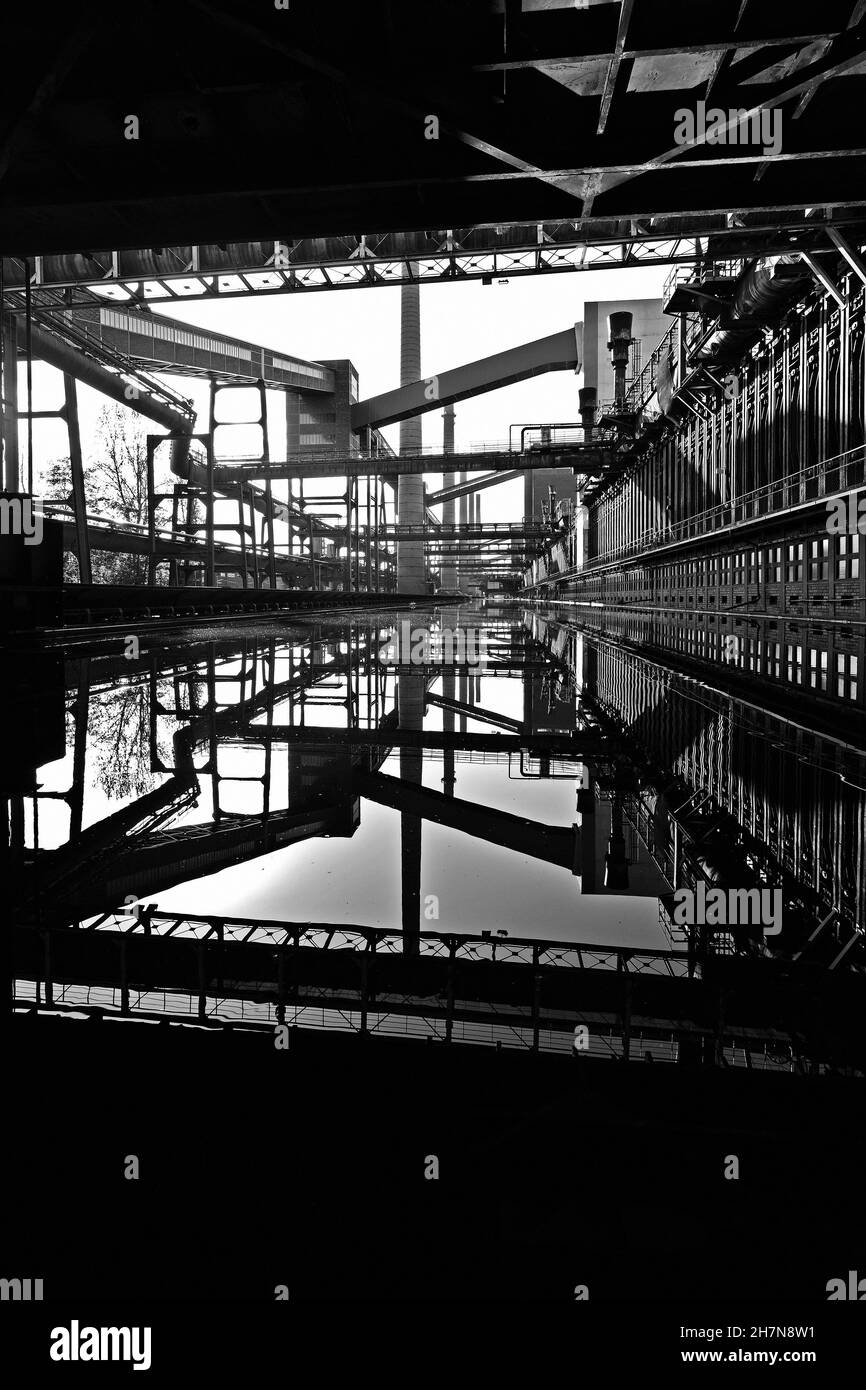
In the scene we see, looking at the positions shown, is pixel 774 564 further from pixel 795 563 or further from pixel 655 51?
pixel 655 51

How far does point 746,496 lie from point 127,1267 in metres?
16.2

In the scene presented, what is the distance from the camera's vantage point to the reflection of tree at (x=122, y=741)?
3000mm

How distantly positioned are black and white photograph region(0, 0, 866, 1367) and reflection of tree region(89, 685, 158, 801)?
35mm

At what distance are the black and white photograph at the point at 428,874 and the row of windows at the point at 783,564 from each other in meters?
0.87

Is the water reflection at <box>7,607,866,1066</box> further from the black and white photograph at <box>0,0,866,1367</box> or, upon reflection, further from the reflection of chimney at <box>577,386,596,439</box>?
the reflection of chimney at <box>577,386,596,439</box>

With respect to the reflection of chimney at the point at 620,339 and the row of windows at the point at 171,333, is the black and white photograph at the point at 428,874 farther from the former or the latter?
the row of windows at the point at 171,333

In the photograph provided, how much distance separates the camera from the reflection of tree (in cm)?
300

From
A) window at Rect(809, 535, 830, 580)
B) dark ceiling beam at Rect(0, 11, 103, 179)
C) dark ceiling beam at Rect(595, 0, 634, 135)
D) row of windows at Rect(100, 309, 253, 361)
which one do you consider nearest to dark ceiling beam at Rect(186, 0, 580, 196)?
dark ceiling beam at Rect(595, 0, 634, 135)

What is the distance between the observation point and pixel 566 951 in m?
1.57

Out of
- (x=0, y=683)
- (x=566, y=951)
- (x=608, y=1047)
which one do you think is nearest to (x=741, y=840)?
(x=566, y=951)

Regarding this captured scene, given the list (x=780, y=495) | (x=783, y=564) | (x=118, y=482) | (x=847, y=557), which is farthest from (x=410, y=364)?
(x=847, y=557)

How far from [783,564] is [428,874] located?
12.8m

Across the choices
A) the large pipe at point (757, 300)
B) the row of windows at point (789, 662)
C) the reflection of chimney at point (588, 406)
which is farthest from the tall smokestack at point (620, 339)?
the row of windows at point (789, 662)

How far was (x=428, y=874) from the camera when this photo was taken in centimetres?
205
